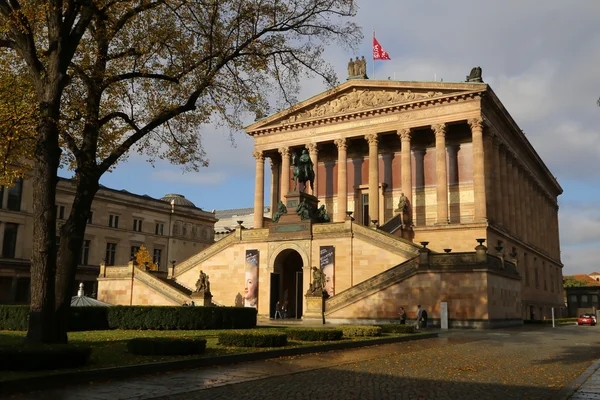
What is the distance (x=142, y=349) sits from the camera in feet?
50.6

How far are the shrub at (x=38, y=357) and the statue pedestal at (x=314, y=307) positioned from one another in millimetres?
25612

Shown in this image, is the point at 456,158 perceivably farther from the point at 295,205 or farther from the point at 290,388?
the point at 290,388

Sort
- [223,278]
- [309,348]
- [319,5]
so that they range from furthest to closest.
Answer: [223,278], [319,5], [309,348]

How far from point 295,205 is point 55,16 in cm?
3021

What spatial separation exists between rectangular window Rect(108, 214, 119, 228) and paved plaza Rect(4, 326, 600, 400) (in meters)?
64.4

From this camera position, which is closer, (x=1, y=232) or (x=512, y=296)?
(x=512, y=296)

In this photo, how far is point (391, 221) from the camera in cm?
5119

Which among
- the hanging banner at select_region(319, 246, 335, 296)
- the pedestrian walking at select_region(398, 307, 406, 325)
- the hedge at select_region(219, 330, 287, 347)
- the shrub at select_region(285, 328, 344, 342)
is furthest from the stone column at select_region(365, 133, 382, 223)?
the hedge at select_region(219, 330, 287, 347)

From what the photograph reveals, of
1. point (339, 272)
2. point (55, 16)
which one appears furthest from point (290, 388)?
point (339, 272)

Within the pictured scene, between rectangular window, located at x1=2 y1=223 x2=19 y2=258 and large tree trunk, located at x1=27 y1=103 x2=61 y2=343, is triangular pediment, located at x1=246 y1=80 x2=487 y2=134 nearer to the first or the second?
rectangular window, located at x1=2 y1=223 x2=19 y2=258

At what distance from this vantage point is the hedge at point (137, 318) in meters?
28.1

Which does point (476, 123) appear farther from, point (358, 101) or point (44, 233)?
point (44, 233)

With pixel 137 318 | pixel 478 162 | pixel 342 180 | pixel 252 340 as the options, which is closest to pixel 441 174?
pixel 478 162

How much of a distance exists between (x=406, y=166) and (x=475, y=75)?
11.4m
